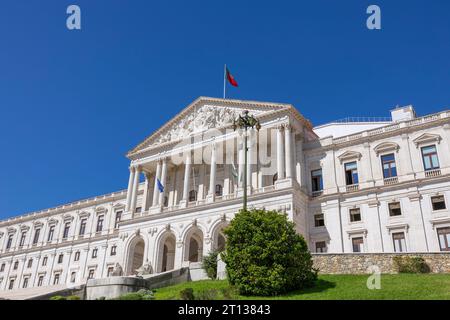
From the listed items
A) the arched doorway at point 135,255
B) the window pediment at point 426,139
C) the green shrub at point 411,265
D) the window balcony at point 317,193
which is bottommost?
the green shrub at point 411,265

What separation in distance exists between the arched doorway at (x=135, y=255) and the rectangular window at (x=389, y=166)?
1009 inches

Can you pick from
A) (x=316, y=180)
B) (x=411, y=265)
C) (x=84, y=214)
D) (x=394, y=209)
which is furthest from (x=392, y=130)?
(x=84, y=214)

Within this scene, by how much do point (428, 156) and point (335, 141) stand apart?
8528mm

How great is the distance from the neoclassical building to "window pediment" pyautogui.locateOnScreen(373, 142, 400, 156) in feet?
0.30

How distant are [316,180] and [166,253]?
18.0 meters

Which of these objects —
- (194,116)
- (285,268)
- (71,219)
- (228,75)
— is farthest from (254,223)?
(71,219)

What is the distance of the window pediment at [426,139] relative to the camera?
35562 mm

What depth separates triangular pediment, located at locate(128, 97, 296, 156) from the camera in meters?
42.5

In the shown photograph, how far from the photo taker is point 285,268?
20906 millimetres

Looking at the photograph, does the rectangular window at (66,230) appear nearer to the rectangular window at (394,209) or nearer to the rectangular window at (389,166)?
the rectangular window at (389,166)

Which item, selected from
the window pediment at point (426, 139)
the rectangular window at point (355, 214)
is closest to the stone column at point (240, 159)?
the rectangular window at point (355, 214)

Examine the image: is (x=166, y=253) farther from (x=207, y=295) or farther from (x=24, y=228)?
(x=24, y=228)
